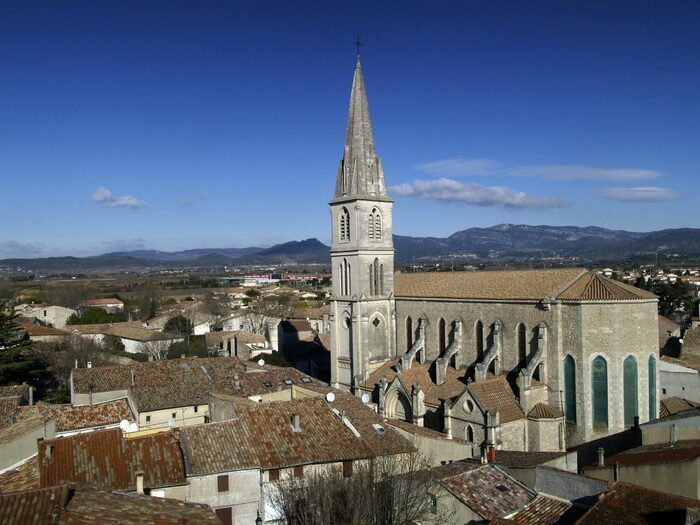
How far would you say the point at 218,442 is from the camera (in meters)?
22.4

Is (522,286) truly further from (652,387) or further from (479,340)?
(652,387)

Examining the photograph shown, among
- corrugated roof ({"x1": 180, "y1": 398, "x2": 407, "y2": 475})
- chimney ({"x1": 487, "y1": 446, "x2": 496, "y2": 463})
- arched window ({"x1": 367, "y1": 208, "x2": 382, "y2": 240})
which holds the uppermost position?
arched window ({"x1": 367, "y1": 208, "x2": 382, "y2": 240})

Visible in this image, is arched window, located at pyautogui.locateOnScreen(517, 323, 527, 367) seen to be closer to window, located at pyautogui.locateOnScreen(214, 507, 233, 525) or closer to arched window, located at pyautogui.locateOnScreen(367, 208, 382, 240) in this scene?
arched window, located at pyautogui.locateOnScreen(367, 208, 382, 240)

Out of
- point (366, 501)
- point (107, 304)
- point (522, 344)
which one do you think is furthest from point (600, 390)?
Result: point (107, 304)

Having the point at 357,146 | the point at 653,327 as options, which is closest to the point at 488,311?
the point at 653,327

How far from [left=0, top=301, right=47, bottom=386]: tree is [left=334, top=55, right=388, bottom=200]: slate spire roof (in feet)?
79.5

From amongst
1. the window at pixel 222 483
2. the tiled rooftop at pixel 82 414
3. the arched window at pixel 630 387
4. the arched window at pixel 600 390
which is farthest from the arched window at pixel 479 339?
the window at pixel 222 483

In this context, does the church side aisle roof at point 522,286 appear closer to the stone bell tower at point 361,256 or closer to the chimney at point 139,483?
the stone bell tower at point 361,256

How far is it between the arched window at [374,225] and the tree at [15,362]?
2482cm

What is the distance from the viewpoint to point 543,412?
3381cm

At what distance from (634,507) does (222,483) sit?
489 inches

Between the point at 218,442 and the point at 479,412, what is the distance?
15.4 meters

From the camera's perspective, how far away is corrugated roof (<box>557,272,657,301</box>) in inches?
1321

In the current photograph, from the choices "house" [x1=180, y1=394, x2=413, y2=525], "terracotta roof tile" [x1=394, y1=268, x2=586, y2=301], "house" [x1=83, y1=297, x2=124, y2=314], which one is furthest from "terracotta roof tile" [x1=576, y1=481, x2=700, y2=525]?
"house" [x1=83, y1=297, x2=124, y2=314]
